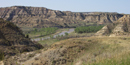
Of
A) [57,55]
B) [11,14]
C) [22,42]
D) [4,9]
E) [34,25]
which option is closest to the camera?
[57,55]

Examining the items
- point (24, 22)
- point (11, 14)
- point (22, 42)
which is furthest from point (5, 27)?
point (11, 14)

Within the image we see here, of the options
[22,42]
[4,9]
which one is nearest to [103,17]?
[4,9]

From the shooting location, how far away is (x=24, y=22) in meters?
141

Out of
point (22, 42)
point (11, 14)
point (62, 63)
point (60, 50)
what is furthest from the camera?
point (11, 14)

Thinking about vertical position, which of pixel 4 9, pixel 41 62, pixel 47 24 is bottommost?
pixel 47 24

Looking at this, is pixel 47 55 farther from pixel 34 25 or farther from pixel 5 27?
pixel 34 25

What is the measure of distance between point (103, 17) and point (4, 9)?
15323 centimetres

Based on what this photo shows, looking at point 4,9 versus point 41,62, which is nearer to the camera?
point 41,62

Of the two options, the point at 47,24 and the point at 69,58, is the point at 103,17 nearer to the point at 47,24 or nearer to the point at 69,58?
the point at 47,24

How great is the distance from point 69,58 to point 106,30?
54696 mm

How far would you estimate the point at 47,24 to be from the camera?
143m

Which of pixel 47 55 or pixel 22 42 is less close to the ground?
pixel 47 55

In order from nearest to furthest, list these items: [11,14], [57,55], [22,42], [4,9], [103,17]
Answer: [57,55], [22,42], [11,14], [4,9], [103,17]

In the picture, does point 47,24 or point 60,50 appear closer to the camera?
point 60,50
